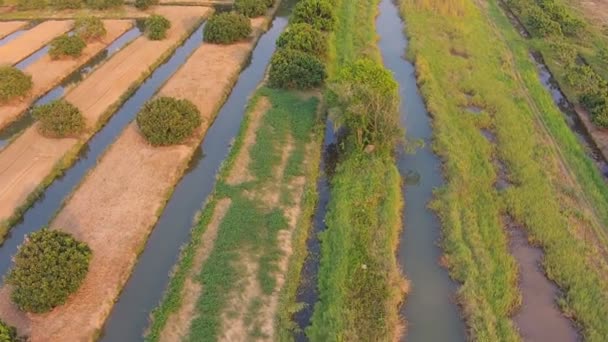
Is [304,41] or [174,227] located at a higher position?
[304,41]

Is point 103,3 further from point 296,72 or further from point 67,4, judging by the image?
point 296,72

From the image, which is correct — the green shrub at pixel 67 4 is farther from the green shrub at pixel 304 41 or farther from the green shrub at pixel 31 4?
the green shrub at pixel 304 41

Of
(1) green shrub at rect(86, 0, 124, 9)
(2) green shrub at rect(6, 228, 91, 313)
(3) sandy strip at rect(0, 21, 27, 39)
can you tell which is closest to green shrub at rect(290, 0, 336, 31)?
(1) green shrub at rect(86, 0, 124, 9)

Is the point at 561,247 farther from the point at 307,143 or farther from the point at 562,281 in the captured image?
the point at 307,143

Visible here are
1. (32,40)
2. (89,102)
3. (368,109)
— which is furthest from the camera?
(32,40)

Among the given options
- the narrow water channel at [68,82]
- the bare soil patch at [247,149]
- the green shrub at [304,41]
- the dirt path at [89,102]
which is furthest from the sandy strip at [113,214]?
the narrow water channel at [68,82]

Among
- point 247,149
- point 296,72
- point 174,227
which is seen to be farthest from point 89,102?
point 174,227

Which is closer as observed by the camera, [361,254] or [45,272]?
[45,272]
